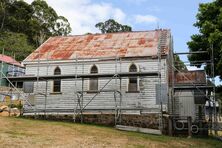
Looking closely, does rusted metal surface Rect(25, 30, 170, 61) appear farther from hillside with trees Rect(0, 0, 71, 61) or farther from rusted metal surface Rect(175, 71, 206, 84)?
hillside with trees Rect(0, 0, 71, 61)

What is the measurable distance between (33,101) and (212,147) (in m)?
15.7

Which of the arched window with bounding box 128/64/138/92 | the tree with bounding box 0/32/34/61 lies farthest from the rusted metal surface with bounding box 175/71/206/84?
the tree with bounding box 0/32/34/61

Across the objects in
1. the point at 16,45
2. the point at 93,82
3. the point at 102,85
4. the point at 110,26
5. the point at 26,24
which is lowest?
the point at 102,85

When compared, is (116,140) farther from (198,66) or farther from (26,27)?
(26,27)

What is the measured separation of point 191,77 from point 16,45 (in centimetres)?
4492

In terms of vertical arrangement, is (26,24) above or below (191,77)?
above

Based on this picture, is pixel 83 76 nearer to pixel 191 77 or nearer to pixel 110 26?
pixel 191 77

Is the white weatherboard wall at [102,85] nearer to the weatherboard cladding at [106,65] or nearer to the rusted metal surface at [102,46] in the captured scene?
Result: the weatherboard cladding at [106,65]

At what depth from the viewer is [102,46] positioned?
3206cm

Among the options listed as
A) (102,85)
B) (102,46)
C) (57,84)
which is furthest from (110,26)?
(102,85)

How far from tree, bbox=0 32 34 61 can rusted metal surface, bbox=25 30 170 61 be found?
33418 millimetres

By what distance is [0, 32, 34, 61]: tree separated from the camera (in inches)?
2648

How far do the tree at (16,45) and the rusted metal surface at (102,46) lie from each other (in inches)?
1316

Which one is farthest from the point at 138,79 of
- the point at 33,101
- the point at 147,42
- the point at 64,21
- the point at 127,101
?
the point at 64,21
